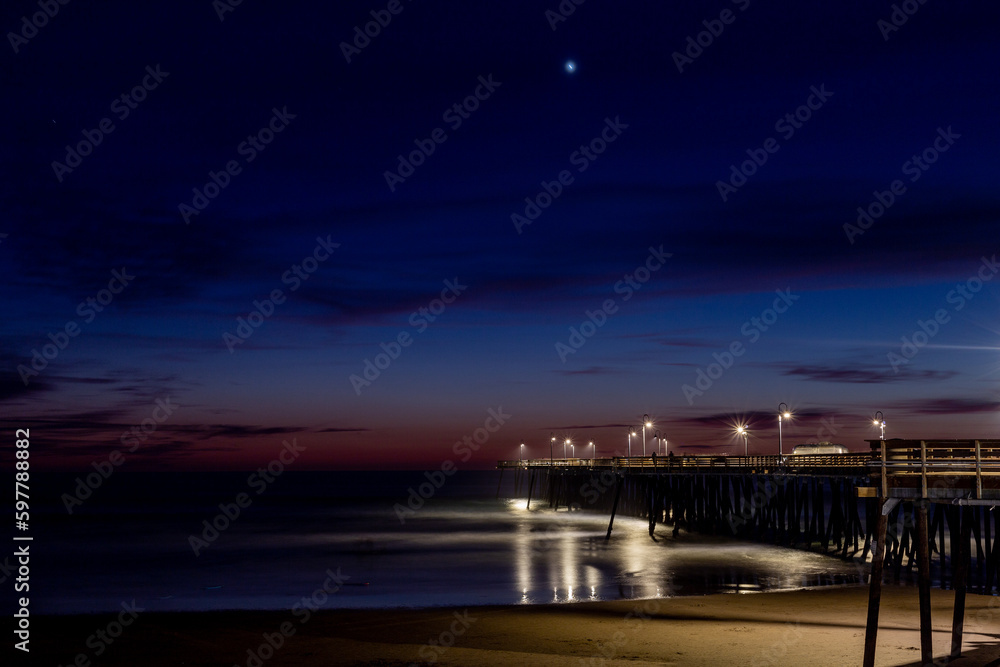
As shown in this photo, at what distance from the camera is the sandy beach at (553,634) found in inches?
674

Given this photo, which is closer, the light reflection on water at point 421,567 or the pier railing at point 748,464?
the light reflection on water at point 421,567

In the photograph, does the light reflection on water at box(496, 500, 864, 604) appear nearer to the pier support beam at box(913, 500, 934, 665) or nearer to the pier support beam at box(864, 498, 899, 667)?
the pier support beam at box(913, 500, 934, 665)

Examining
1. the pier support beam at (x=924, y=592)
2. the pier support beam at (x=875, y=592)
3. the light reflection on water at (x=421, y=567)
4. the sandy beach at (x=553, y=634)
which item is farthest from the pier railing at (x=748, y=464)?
the pier support beam at (x=875, y=592)

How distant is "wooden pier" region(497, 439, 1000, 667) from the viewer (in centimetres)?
1483

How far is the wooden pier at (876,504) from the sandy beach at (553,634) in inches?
62.1

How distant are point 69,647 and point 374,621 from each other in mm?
6362

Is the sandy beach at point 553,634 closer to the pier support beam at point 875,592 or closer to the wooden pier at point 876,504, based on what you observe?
the pier support beam at point 875,592

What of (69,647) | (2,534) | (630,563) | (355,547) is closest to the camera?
(69,647)

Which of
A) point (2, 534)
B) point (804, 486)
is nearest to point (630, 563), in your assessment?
point (804, 486)

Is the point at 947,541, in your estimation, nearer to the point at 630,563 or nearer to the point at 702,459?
the point at 702,459

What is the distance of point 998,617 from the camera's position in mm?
20281

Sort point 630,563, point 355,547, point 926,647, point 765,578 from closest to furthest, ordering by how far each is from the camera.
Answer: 1. point 926,647
2. point 765,578
3. point 630,563
4. point 355,547

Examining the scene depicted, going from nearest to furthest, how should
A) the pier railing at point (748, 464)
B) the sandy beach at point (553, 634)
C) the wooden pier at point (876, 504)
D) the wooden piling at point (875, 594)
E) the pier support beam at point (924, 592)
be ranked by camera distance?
the wooden piling at point (875, 594), the pier support beam at point (924, 592), the wooden pier at point (876, 504), the sandy beach at point (553, 634), the pier railing at point (748, 464)

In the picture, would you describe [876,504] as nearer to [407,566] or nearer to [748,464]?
[748,464]
